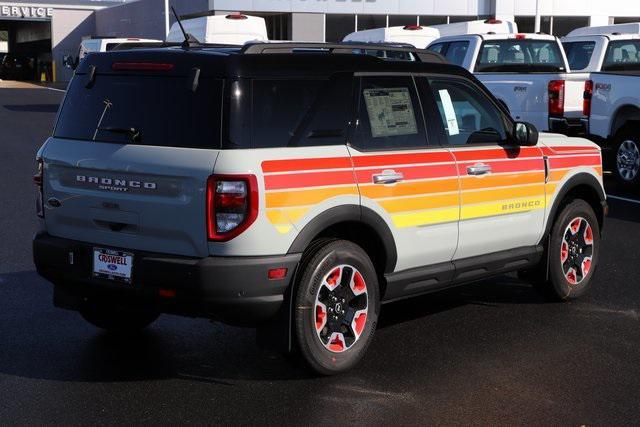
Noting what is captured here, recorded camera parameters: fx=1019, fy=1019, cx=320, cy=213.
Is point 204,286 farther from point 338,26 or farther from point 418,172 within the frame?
point 338,26

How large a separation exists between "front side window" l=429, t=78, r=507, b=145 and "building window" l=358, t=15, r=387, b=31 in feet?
133

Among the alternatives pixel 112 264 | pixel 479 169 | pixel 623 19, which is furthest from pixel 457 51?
pixel 623 19

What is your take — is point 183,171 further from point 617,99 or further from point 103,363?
point 617,99

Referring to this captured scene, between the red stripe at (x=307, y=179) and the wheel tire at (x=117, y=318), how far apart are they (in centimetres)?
157

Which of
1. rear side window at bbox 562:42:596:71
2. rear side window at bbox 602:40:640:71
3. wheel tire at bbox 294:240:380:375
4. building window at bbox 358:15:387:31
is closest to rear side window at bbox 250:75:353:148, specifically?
wheel tire at bbox 294:240:380:375

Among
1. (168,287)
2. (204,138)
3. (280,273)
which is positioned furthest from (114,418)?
(204,138)

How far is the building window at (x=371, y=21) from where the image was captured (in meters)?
46.8

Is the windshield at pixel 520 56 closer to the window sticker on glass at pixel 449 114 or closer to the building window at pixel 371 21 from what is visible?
the window sticker on glass at pixel 449 114

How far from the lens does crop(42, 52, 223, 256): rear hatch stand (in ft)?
17.3

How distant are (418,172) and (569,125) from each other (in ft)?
31.3

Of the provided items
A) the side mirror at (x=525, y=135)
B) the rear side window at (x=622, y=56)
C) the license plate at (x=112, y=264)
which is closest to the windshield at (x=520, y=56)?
the rear side window at (x=622, y=56)

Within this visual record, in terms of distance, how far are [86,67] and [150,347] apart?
1.74 meters

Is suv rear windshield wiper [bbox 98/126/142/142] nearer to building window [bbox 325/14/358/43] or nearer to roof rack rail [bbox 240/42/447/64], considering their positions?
roof rack rail [bbox 240/42/447/64]

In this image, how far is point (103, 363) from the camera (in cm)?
593
